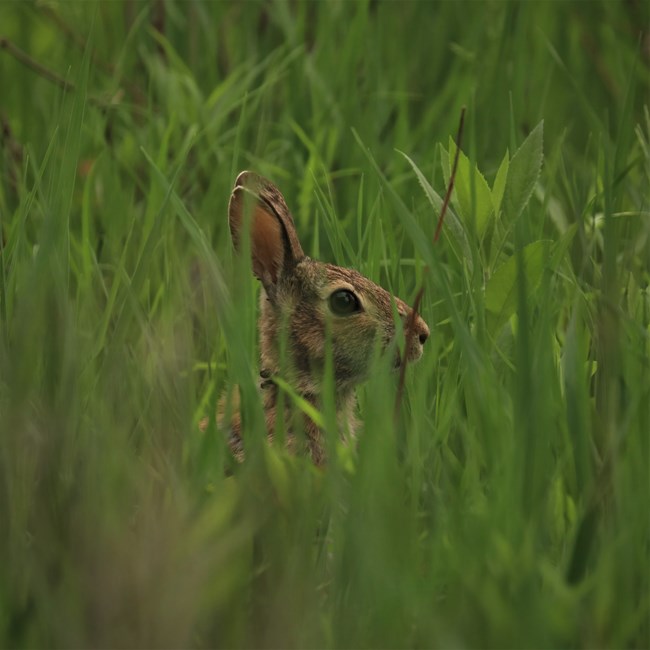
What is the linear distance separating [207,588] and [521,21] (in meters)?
4.17

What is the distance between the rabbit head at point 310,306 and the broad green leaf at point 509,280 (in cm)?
29

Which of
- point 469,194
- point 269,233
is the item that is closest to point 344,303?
point 269,233

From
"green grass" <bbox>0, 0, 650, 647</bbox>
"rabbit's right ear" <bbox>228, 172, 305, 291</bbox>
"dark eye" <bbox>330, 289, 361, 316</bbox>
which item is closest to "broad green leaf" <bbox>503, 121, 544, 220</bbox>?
"green grass" <bbox>0, 0, 650, 647</bbox>

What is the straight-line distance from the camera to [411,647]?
2.49 m

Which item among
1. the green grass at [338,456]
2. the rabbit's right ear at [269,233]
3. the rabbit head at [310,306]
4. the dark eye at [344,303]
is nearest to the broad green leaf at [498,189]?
the green grass at [338,456]

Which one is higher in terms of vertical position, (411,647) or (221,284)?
(221,284)

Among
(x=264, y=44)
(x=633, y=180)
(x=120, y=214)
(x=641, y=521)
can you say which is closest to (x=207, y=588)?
(x=641, y=521)

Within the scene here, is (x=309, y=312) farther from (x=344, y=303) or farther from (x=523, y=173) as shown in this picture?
(x=523, y=173)

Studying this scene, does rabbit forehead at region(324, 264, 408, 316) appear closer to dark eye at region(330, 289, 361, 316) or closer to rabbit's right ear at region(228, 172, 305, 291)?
dark eye at region(330, 289, 361, 316)

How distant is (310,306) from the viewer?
4.21 metres

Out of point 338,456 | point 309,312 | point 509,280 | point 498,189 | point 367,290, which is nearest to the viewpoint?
point 338,456

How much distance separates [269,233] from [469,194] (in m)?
0.72

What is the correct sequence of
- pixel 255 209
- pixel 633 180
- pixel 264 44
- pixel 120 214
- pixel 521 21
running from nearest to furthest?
1. pixel 255 209
2. pixel 120 214
3. pixel 633 180
4. pixel 521 21
5. pixel 264 44

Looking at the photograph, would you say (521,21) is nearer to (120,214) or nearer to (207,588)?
(120,214)
